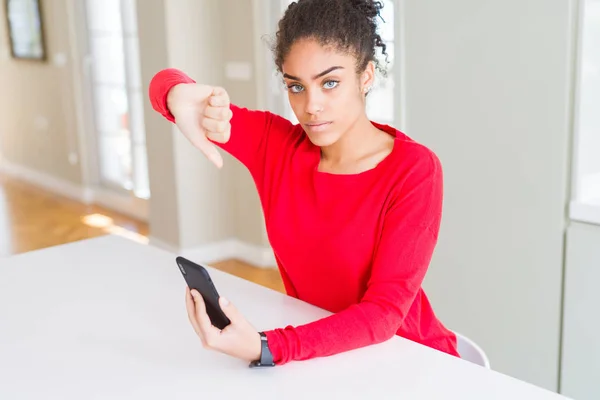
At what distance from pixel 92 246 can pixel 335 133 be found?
Result: 2.60 feet

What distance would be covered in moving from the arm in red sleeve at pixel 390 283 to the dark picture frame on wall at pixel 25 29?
521 cm

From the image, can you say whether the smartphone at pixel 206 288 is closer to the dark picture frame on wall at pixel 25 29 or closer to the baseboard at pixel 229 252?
the baseboard at pixel 229 252

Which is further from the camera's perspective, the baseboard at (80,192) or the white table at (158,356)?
the baseboard at (80,192)

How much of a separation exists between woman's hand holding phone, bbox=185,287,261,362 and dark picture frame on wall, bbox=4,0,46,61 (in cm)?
533

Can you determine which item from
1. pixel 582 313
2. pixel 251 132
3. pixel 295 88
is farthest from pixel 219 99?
pixel 582 313

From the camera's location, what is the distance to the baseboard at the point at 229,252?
425 centimetres

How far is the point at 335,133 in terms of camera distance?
1.50 metres

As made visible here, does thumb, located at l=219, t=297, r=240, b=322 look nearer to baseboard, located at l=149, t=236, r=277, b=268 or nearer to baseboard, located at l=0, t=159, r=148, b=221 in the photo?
baseboard, located at l=149, t=236, r=277, b=268

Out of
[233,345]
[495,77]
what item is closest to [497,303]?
[495,77]

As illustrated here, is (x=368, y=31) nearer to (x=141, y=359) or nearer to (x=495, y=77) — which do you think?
(x=141, y=359)

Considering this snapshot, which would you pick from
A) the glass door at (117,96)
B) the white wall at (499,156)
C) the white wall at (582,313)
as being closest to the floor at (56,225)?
the glass door at (117,96)

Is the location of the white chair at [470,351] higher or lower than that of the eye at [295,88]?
lower

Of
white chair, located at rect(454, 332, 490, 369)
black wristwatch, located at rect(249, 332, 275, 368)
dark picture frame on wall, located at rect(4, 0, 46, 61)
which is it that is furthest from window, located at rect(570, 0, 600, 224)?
dark picture frame on wall, located at rect(4, 0, 46, 61)

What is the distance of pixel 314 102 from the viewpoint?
1454 millimetres
